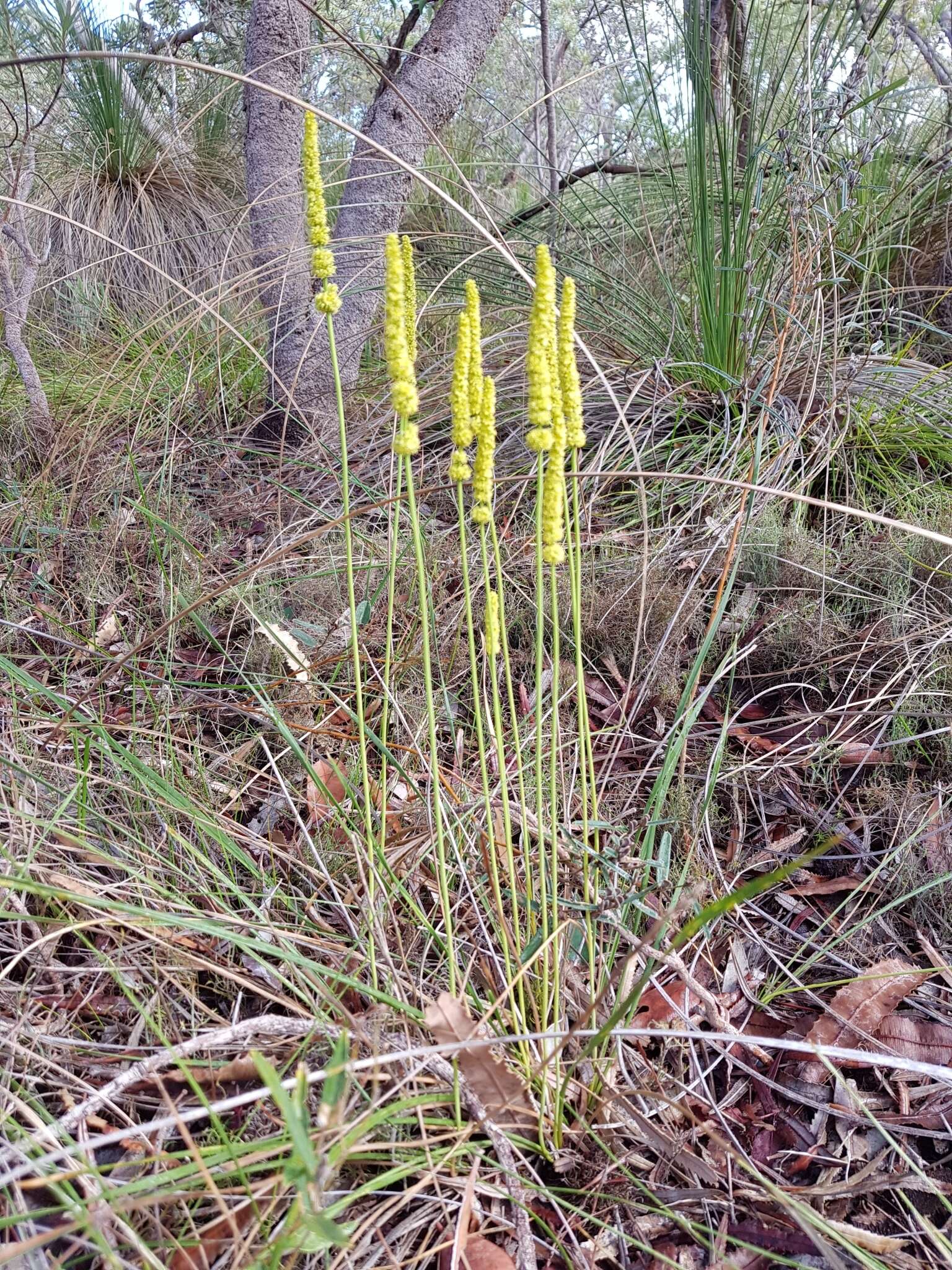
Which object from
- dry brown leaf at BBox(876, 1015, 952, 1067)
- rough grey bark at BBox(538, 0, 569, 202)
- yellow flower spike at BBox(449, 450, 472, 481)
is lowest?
dry brown leaf at BBox(876, 1015, 952, 1067)

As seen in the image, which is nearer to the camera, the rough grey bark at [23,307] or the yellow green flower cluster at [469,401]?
the yellow green flower cluster at [469,401]

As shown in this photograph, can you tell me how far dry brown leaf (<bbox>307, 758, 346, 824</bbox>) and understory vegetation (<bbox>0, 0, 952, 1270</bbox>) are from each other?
0.01 m

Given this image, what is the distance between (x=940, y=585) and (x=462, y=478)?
1.26 metres

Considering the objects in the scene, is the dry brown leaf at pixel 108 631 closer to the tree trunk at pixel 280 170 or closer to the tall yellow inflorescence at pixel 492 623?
the tree trunk at pixel 280 170

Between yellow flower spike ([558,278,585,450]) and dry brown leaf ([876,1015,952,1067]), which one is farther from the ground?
yellow flower spike ([558,278,585,450])

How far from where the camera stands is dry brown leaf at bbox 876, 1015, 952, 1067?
104 cm

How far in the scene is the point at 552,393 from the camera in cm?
72

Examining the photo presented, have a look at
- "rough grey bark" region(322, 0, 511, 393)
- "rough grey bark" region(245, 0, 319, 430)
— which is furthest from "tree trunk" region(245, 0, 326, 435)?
"rough grey bark" region(322, 0, 511, 393)

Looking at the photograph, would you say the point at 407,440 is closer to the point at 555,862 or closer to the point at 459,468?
the point at 459,468

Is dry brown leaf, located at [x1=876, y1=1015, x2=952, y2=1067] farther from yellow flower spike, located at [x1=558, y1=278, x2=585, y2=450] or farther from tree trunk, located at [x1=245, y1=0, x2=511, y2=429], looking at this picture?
tree trunk, located at [x1=245, y1=0, x2=511, y2=429]

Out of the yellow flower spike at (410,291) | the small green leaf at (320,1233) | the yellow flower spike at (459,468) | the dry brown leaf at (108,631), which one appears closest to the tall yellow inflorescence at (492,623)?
the yellow flower spike at (459,468)

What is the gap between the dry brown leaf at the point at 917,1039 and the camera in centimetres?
104

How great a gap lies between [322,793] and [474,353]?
2.34 ft

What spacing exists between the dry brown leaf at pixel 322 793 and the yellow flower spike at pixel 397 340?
0.66 meters
